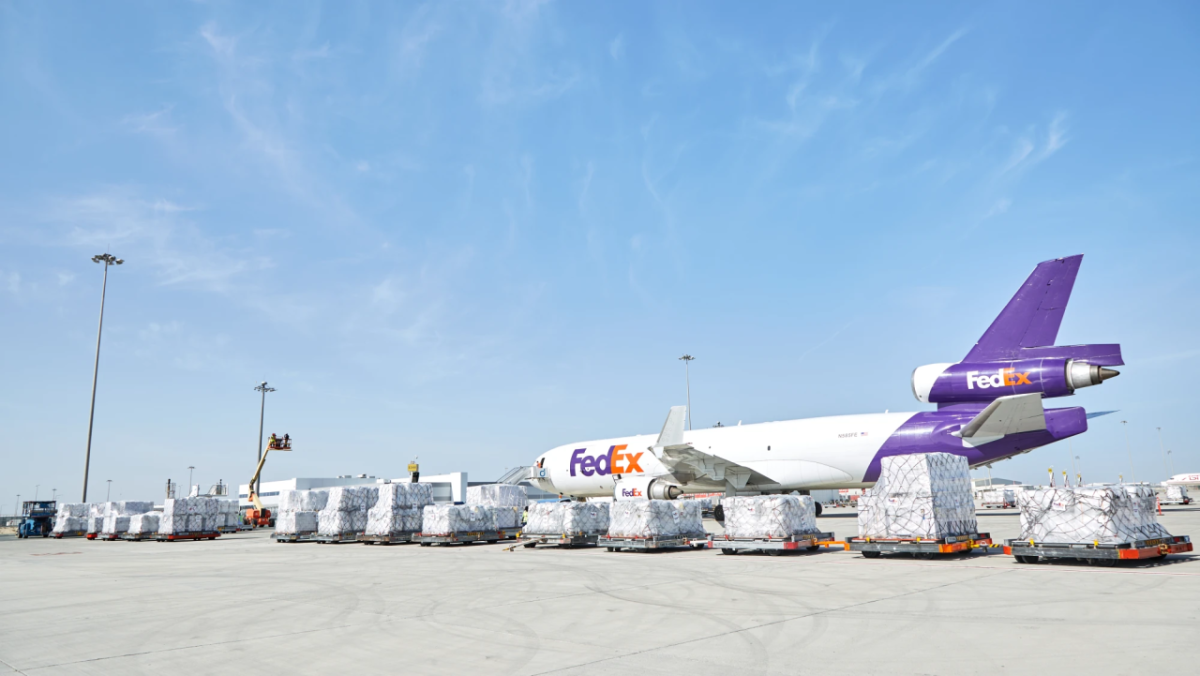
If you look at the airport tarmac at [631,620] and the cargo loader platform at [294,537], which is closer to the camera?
the airport tarmac at [631,620]

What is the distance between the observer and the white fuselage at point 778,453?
1244 inches

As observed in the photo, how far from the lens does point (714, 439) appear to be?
37250mm

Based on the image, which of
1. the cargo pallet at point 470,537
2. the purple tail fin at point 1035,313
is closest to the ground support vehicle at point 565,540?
the cargo pallet at point 470,537

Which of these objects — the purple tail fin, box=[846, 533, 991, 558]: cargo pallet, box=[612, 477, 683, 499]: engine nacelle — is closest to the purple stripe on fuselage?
the purple tail fin

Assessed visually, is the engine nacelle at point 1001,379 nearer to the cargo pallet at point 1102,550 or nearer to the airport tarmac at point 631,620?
the airport tarmac at point 631,620

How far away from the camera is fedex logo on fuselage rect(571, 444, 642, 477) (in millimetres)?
39281

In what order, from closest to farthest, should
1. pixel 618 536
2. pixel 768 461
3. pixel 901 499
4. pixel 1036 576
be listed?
1. pixel 1036 576
2. pixel 901 499
3. pixel 618 536
4. pixel 768 461

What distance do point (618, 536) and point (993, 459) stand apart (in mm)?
16768

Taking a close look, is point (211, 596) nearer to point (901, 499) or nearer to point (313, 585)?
point (313, 585)

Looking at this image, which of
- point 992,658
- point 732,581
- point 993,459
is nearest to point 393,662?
point 992,658

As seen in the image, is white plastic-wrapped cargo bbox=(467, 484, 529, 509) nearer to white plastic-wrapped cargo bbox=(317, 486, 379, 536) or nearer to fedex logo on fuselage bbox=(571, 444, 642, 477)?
white plastic-wrapped cargo bbox=(317, 486, 379, 536)

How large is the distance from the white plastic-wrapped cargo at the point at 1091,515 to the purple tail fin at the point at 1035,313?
14174mm

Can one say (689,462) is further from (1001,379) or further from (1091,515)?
(1091,515)

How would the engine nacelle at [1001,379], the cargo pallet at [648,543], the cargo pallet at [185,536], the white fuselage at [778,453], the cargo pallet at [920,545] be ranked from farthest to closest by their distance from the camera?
the cargo pallet at [185,536]
the white fuselage at [778,453]
the engine nacelle at [1001,379]
the cargo pallet at [648,543]
the cargo pallet at [920,545]
